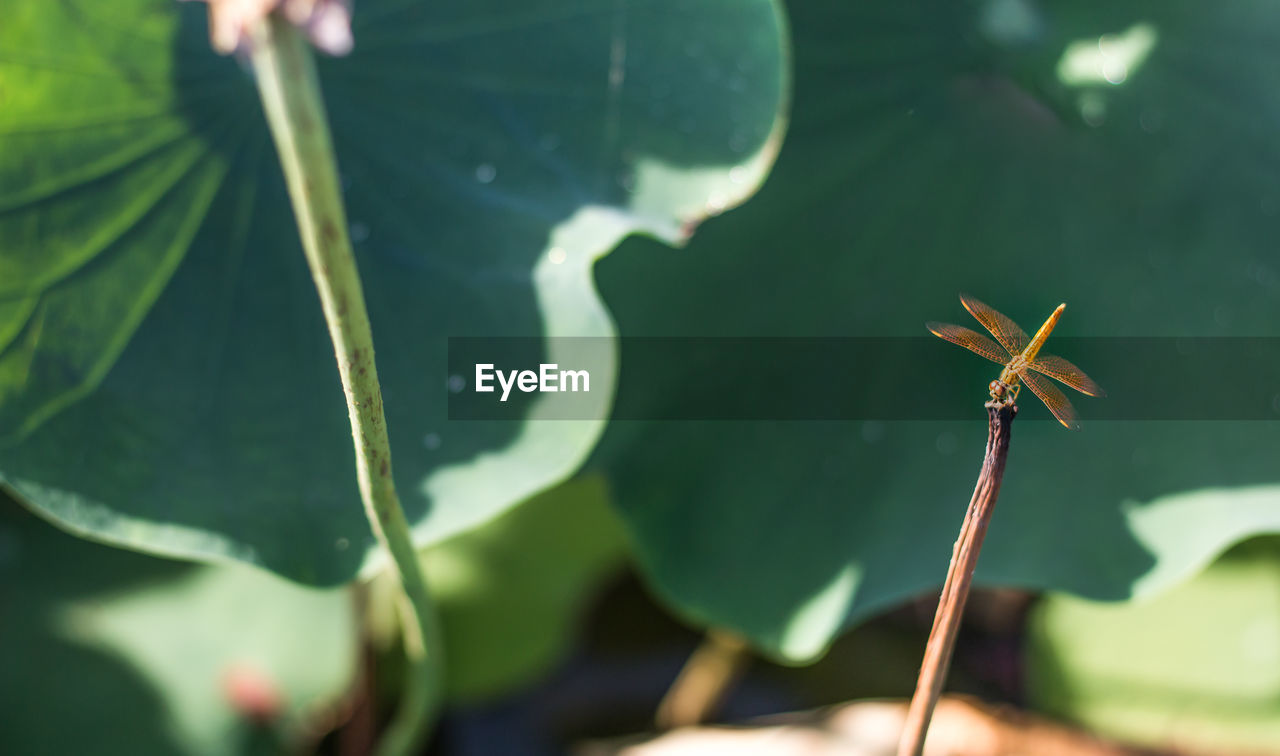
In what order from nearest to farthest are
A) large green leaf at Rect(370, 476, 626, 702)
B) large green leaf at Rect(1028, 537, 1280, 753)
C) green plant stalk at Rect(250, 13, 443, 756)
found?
green plant stalk at Rect(250, 13, 443, 756) < large green leaf at Rect(1028, 537, 1280, 753) < large green leaf at Rect(370, 476, 626, 702)

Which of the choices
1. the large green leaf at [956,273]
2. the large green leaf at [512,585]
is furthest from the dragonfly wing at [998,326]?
the large green leaf at [512,585]

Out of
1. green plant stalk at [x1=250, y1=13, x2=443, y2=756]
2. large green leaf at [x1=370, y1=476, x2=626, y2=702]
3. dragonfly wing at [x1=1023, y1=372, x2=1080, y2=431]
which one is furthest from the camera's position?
large green leaf at [x1=370, y1=476, x2=626, y2=702]

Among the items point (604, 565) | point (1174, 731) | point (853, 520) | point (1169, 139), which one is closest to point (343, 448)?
point (853, 520)

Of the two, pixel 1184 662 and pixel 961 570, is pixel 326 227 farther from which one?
pixel 1184 662

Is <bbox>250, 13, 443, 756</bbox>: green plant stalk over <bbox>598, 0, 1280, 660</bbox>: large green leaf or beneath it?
beneath

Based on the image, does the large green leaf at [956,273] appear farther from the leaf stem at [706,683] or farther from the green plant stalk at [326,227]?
the green plant stalk at [326,227]

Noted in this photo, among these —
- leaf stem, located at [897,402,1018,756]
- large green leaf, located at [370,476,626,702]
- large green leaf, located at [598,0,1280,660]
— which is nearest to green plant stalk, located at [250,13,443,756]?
leaf stem, located at [897,402,1018,756]

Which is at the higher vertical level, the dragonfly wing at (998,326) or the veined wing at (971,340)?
the dragonfly wing at (998,326)

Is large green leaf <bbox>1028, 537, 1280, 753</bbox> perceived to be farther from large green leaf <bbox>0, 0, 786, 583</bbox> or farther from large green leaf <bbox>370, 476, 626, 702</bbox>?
large green leaf <bbox>0, 0, 786, 583</bbox>
